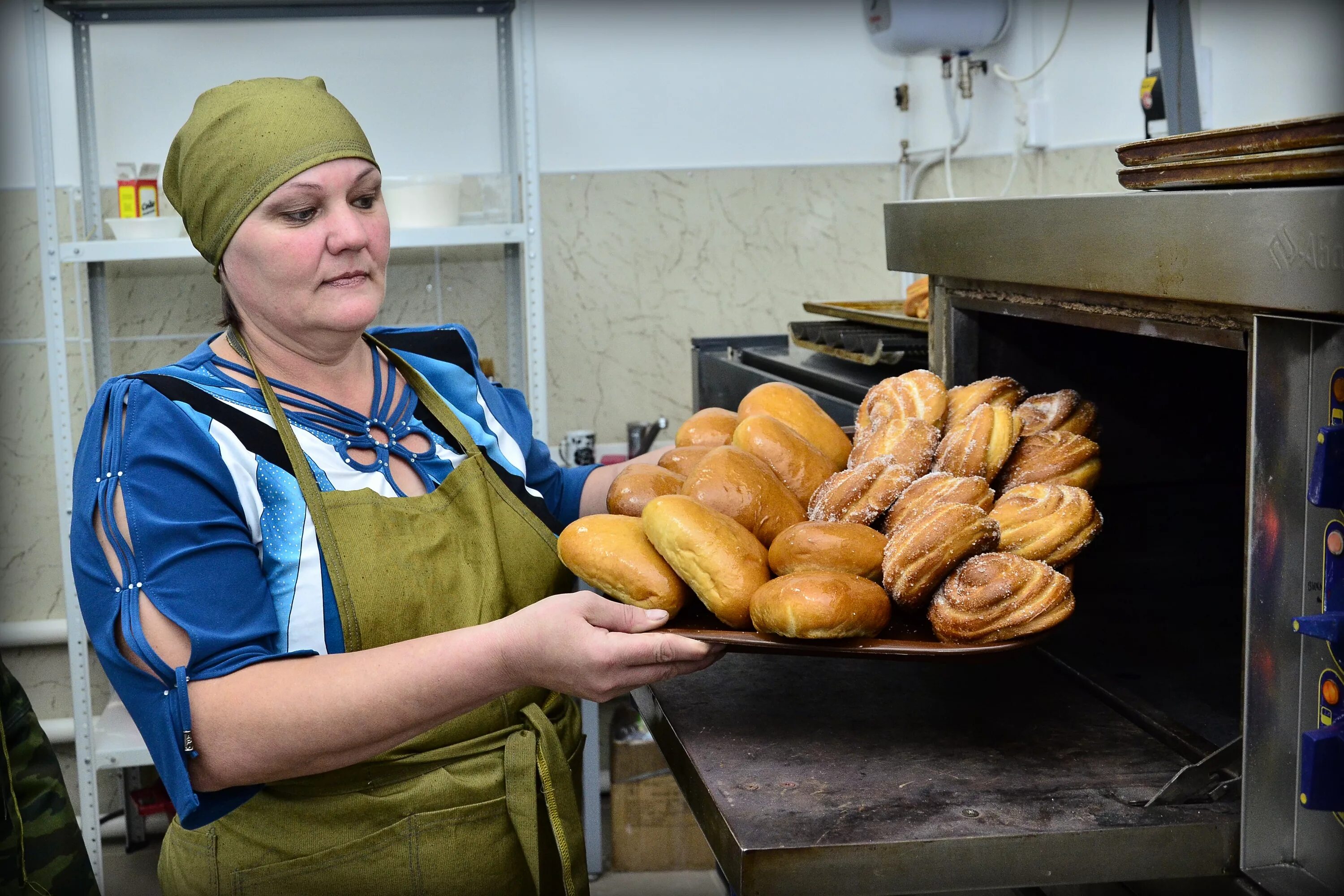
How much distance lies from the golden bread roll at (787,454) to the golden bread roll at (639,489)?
0.25 ft

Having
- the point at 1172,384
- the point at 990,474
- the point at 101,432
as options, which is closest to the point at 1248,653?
the point at 990,474

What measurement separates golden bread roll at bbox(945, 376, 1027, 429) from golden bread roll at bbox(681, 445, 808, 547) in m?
0.19

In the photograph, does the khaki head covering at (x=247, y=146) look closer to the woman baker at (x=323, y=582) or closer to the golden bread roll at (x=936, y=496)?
the woman baker at (x=323, y=582)

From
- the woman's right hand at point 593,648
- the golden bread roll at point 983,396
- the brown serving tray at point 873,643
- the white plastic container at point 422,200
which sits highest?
the white plastic container at point 422,200

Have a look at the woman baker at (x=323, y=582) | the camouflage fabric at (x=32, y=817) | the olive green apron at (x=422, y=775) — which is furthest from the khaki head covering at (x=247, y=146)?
the camouflage fabric at (x=32, y=817)

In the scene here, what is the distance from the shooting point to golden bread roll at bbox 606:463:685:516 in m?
1.13

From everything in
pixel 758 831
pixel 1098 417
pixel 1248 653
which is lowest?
pixel 758 831

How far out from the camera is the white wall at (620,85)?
276cm

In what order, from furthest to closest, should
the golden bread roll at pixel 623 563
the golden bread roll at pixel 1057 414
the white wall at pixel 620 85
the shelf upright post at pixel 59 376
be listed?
the white wall at pixel 620 85
the shelf upright post at pixel 59 376
the golden bread roll at pixel 1057 414
the golden bread roll at pixel 623 563

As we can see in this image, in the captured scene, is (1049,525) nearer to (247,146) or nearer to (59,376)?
(247,146)

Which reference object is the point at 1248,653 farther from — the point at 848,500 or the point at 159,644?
the point at 159,644

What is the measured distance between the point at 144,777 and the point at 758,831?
3007 mm

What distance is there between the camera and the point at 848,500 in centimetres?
104

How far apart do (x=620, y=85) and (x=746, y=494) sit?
2696 mm
